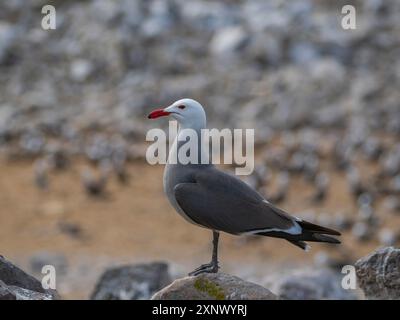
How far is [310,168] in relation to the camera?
2295 cm

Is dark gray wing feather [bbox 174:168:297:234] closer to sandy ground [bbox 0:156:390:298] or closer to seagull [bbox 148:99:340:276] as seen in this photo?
seagull [bbox 148:99:340:276]

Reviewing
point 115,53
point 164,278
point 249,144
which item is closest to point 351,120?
point 249,144

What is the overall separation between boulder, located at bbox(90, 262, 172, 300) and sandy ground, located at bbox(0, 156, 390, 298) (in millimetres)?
4171

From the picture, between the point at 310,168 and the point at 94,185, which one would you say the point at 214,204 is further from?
the point at 310,168

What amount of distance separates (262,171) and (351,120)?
4.54 metres

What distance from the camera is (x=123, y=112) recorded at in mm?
26578

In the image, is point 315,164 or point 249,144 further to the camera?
point 249,144

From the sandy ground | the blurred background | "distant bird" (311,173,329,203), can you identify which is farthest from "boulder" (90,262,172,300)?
"distant bird" (311,173,329,203)

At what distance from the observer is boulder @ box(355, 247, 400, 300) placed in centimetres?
878

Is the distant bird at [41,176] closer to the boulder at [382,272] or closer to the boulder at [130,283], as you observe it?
the boulder at [130,283]

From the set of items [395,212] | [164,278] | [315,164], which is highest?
[315,164]

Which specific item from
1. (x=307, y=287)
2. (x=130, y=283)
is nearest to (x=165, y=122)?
(x=307, y=287)

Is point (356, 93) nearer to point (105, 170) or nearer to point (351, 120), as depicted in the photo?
point (351, 120)

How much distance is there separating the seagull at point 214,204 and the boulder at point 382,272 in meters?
0.43
